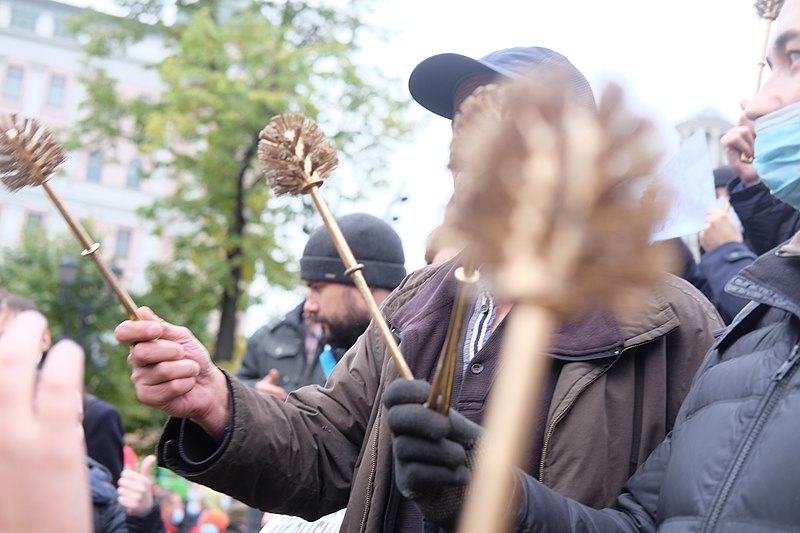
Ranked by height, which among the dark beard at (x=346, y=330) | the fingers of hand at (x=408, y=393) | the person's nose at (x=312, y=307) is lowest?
the dark beard at (x=346, y=330)

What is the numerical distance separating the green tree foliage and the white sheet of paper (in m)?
15.0

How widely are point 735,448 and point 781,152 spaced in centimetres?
64

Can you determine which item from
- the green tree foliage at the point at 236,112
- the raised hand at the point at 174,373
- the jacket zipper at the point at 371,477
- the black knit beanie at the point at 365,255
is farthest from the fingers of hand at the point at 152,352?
the green tree foliage at the point at 236,112

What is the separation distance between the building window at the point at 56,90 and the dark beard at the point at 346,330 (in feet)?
149

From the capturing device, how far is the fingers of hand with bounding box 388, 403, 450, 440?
138 cm

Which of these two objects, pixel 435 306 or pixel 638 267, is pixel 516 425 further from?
pixel 435 306

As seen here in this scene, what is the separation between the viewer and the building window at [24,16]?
52875 millimetres

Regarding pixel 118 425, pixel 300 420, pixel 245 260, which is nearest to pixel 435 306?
pixel 300 420

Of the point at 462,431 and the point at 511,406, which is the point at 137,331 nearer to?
the point at 462,431

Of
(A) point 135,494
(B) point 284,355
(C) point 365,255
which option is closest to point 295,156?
(C) point 365,255

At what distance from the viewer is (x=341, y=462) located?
2543 mm

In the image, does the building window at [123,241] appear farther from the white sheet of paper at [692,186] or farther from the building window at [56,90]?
the white sheet of paper at [692,186]

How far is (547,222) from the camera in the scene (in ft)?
3.31

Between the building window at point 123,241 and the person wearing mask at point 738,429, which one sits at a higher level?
the person wearing mask at point 738,429
